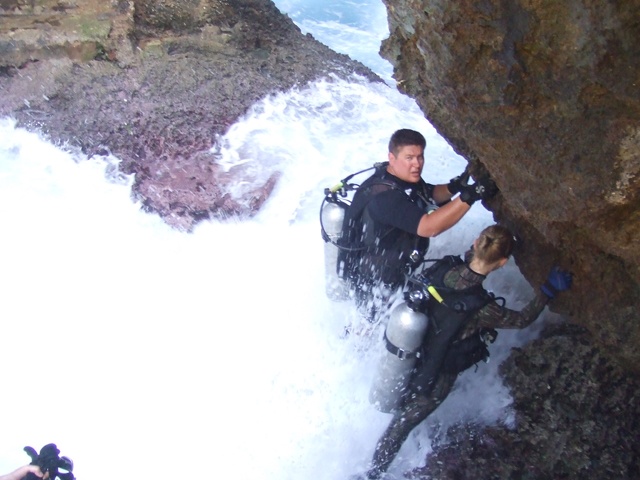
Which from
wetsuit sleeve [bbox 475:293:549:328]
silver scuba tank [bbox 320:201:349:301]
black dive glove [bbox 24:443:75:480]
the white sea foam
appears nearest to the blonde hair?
wetsuit sleeve [bbox 475:293:549:328]

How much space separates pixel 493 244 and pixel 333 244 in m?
1.26

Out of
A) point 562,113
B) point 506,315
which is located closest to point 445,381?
point 506,315

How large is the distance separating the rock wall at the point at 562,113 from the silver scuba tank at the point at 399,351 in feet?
2.80

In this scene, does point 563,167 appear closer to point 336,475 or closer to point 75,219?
point 336,475

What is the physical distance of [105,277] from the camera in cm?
590

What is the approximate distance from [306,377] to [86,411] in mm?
1831

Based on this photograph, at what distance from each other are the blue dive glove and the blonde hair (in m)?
0.38

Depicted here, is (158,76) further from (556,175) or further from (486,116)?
(556,175)

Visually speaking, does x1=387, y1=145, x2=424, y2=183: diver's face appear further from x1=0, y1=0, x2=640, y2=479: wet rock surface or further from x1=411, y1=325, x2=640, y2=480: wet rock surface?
x1=411, y1=325, x2=640, y2=480: wet rock surface

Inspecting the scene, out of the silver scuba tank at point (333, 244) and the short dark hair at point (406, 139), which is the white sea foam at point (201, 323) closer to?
the silver scuba tank at point (333, 244)

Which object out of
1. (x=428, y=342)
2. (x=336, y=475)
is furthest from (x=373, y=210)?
(x=336, y=475)

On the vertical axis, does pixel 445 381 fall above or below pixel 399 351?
below

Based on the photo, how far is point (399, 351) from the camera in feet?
12.4

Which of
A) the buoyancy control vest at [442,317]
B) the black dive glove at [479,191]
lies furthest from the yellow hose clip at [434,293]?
the black dive glove at [479,191]
